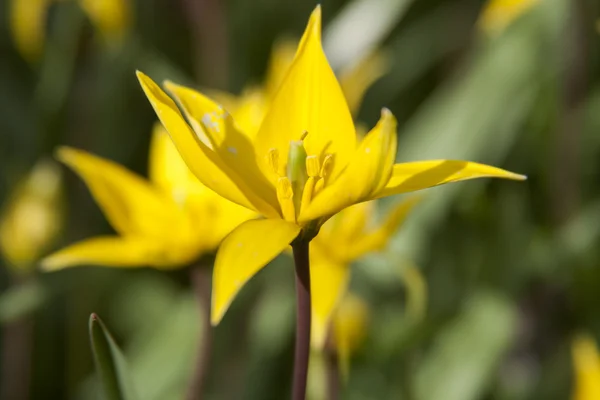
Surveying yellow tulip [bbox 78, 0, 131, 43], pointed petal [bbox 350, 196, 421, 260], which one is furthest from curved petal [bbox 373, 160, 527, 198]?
yellow tulip [bbox 78, 0, 131, 43]

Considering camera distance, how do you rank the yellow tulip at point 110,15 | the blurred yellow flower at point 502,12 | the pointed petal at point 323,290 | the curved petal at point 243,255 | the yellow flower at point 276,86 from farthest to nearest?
the yellow tulip at point 110,15 → the blurred yellow flower at point 502,12 → the yellow flower at point 276,86 → the pointed petal at point 323,290 → the curved petal at point 243,255

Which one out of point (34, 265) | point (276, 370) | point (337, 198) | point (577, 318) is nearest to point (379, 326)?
point (276, 370)

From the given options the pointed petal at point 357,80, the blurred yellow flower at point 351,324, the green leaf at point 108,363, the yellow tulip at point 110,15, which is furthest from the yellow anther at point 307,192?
the yellow tulip at point 110,15

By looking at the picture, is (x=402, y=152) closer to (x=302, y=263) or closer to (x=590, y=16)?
(x=590, y=16)

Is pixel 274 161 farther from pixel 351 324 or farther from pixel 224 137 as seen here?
pixel 351 324

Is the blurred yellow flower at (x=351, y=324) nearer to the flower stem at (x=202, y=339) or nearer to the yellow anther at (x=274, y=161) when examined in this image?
the flower stem at (x=202, y=339)

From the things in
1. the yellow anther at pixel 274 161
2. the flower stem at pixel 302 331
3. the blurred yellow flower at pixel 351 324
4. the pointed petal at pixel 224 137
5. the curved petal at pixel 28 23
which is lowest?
the blurred yellow flower at pixel 351 324

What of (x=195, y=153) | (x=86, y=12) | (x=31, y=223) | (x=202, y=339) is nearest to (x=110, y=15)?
(x=86, y=12)
